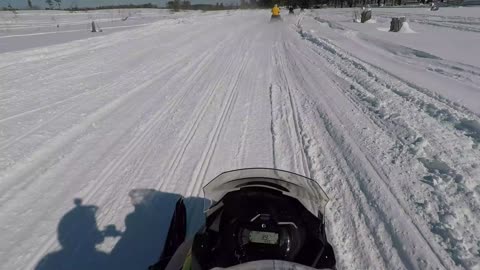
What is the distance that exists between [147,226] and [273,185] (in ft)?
5.24

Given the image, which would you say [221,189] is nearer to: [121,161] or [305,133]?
[121,161]

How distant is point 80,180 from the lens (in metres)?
4.09

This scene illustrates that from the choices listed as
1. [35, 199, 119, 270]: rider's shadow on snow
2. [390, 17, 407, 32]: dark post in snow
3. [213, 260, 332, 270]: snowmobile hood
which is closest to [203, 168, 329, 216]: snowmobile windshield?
[213, 260, 332, 270]: snowmobile hood

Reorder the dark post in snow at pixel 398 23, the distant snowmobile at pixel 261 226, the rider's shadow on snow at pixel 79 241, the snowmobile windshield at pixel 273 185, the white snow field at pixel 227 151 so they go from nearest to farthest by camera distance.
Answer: the distant snowmobile at pixel 261 226
the snowmobile windshield at pixel 273 185
the rider's shadow on snow at pixel 79 241
the white snow field at pixel 227 151
the dark post in snow at pixel 398 23

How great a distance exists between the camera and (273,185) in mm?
2217

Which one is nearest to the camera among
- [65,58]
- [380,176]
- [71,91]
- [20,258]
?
[20,258]

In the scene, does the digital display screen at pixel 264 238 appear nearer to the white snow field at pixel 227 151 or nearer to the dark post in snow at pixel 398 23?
the white snow field at pixel 227 151

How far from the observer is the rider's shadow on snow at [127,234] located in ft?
9.39

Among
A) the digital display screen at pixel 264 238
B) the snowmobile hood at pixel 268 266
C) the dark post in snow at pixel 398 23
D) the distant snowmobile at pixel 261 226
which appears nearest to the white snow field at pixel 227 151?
the distant snowmobile at pixel 261 226

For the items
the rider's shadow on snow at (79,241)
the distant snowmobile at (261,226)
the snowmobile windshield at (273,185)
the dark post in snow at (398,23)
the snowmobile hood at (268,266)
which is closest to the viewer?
the snowmobile hood at (268,266)

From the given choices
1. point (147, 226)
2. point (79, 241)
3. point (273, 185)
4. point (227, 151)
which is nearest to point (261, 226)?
point (273, 185)

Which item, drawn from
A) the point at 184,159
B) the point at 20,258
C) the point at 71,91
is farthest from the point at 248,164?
the point at 71,91

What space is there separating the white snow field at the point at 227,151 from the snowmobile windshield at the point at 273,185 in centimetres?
84

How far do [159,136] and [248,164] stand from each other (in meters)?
1.63
